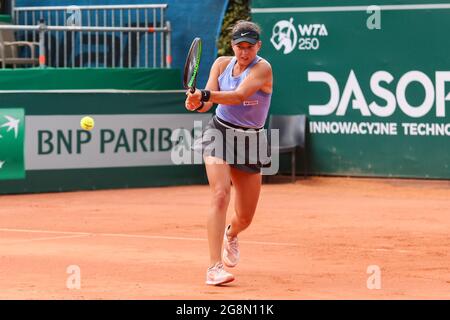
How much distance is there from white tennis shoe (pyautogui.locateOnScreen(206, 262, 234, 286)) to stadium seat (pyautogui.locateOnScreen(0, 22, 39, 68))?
9.96m

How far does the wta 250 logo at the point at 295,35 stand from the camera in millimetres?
18078

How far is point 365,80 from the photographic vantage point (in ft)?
57.8

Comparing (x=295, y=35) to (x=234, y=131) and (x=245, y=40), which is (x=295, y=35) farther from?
(x=245, y=40)

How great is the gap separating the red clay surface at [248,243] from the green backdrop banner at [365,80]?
0.42 meters

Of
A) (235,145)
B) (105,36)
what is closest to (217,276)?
(235,145)

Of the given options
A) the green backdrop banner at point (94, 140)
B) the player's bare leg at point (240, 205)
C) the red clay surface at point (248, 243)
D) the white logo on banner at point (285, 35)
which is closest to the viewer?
the red clay surface at point (248, 243)

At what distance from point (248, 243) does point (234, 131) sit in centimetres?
268

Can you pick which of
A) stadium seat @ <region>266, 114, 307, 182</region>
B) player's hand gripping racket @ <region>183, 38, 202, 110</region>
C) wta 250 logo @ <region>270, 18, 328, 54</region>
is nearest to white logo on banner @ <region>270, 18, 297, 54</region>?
wta 250 logo @ <region>270, 18, 328, 54</region>

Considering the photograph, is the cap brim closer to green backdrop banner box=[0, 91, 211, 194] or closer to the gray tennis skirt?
the gray tennis skirt

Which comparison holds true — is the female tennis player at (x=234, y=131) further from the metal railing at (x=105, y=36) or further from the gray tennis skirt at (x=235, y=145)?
the metal railing at (x=105, y=36)

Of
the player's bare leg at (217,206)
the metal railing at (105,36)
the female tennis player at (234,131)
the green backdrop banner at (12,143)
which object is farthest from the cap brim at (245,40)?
the metal railing at (105,36)

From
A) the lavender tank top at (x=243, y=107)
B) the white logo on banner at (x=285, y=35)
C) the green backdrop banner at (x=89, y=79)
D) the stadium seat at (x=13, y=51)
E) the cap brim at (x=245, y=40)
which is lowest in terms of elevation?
the green backdrop banner at (x=89, y=79)
